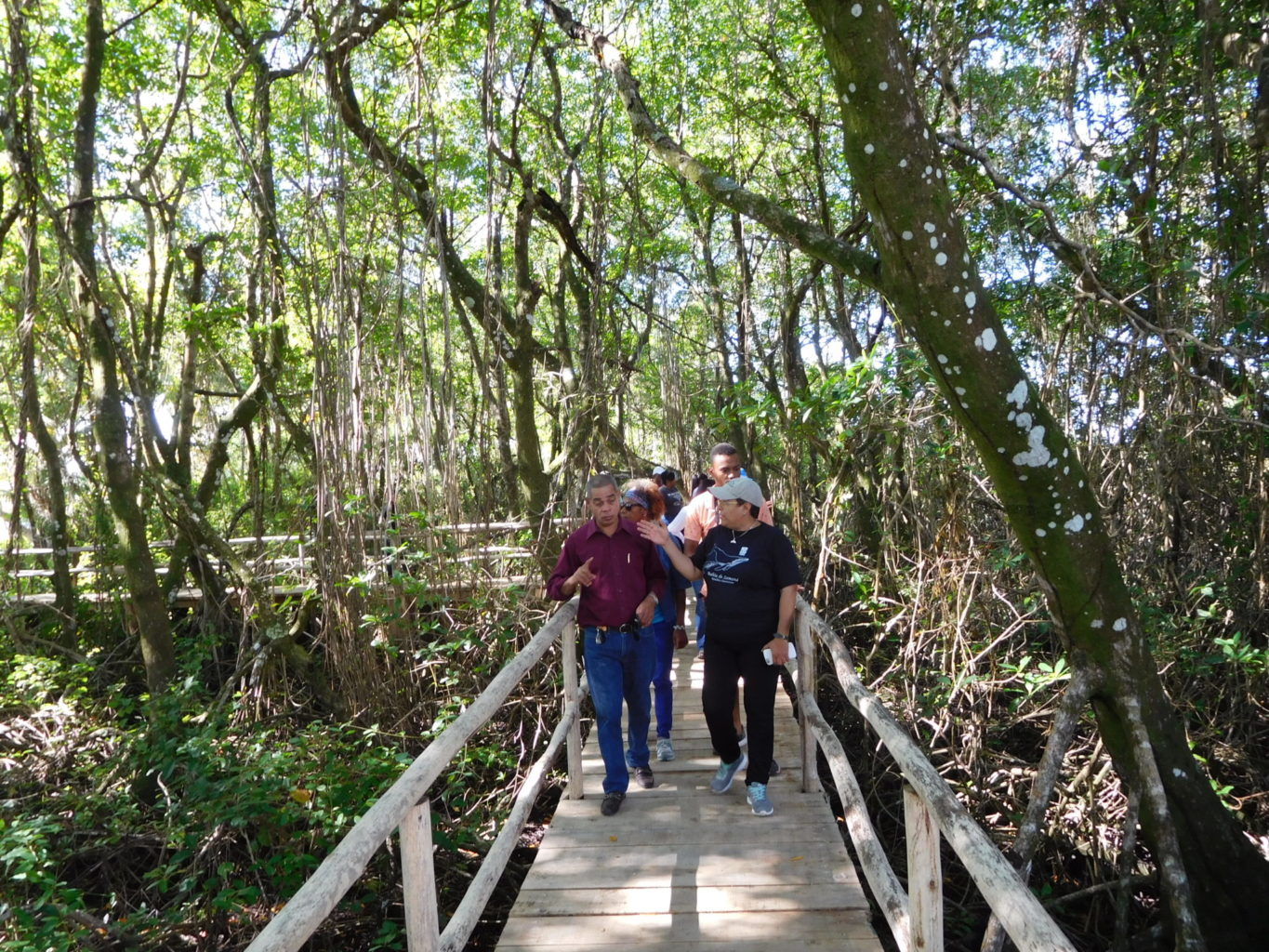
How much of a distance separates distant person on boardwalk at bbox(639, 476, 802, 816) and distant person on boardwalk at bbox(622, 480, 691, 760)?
91 cm

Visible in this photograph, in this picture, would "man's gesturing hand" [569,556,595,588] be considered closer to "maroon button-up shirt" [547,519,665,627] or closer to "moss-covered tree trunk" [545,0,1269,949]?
"maroon button-up shirt" [547,519,665,627]

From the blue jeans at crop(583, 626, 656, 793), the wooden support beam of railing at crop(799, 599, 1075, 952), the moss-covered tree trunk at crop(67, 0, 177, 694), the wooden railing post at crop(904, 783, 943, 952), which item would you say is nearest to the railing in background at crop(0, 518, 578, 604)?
the moss-covered tree trunk at crop(67, 0, 177, 694)

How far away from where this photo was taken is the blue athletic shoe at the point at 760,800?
392cm

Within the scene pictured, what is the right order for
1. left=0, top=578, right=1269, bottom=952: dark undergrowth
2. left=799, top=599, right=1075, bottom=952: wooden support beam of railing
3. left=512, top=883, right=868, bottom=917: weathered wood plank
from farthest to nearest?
left=0, top=578, right=1269, bottom=952: dark undergrowth → left=512, top=883, right=868, bottom=917: weathered wood plank → left=799, top=599, right=1075, bottom=952: wooden support beam of railing

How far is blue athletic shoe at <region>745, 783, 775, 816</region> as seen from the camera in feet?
12.9

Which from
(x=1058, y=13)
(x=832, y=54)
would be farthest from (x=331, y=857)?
(x=1058, y=13)

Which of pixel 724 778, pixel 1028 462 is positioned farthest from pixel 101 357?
pixel 1028 462

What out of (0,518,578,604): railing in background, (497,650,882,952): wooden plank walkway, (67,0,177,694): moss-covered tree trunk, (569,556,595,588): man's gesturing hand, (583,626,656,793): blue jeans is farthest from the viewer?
(67,0,177,694): moss-covered tree trunk

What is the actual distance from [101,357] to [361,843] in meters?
6.42

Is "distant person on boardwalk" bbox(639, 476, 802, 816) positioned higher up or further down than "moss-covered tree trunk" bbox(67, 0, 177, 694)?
further down

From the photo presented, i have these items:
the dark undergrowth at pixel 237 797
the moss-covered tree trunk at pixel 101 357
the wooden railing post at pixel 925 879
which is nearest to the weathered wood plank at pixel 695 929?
the wooden railing post at pixel 925 879

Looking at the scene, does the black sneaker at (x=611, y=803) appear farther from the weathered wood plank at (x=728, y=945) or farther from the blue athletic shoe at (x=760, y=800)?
the weathered wood plank at (x=728, y=945)

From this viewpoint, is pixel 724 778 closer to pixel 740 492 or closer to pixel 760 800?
pixel 760 800

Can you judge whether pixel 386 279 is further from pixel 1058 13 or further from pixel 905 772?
pixel 1058 13
